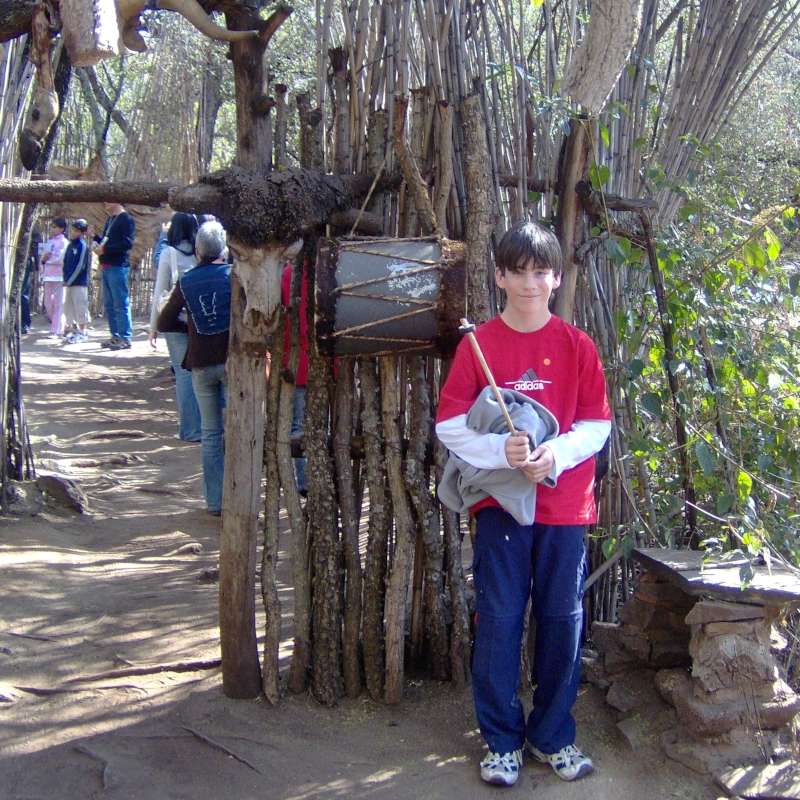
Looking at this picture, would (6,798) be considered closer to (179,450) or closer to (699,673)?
(699,673)

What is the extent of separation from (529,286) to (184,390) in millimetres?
4280

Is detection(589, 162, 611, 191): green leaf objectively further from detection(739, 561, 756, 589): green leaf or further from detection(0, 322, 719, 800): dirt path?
detection(0, 322, 719, 800): dirt path

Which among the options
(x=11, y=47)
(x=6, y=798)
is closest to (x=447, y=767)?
(x=6, y=798)

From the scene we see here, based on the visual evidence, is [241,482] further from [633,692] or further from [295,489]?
[633,692]

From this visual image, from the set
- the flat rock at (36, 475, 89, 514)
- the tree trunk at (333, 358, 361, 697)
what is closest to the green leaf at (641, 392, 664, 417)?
the tree trunk at (333, 358, 361, 697)

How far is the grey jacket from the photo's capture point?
2.44m

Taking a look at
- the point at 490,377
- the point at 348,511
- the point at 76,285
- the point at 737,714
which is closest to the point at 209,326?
the point at 348,511

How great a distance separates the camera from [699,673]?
8.87 feet

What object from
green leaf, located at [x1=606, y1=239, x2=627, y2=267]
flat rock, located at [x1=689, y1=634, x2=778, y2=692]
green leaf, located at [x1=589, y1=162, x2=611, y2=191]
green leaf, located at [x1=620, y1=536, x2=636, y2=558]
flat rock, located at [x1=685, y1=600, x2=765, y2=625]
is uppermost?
green leaf, located at [x1=589, y1=162, x2=611, y2=191]

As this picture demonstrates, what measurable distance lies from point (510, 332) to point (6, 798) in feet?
6.45

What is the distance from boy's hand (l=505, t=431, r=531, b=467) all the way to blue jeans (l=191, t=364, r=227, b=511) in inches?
113

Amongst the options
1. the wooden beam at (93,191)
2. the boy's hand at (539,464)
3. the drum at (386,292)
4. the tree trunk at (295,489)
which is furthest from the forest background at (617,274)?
the boy's hand at (539,464)

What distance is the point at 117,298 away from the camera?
11.0m

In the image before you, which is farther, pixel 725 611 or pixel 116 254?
pixel 116 254
